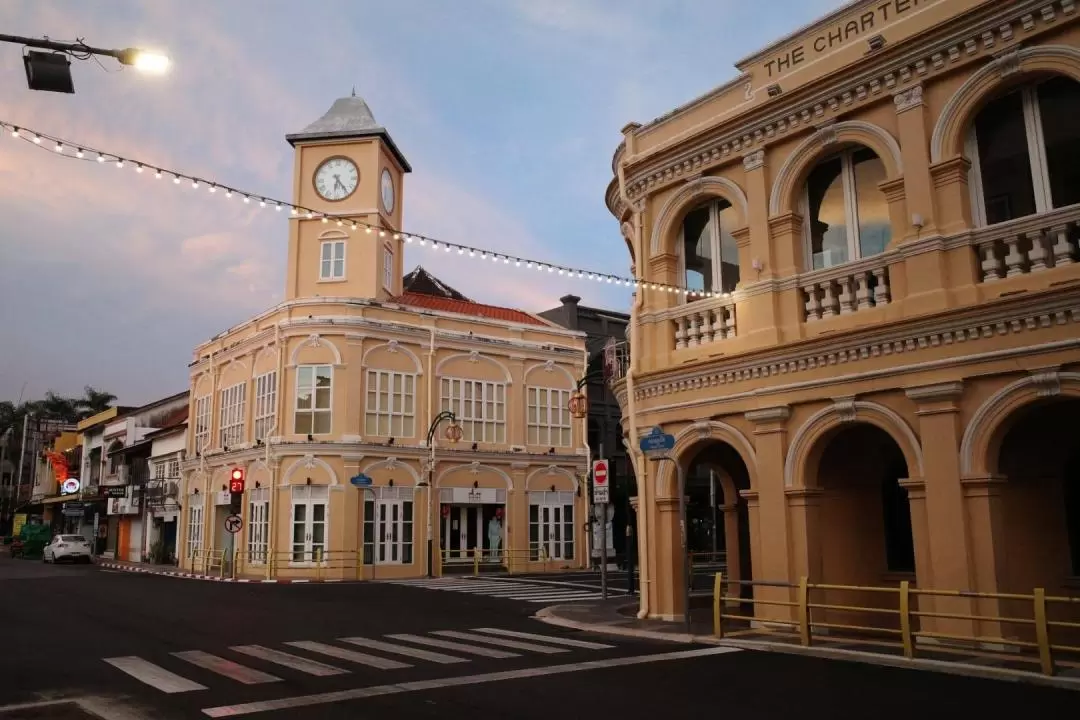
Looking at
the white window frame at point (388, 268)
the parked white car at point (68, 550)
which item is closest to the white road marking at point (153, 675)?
the white window frame at point (388, 268)

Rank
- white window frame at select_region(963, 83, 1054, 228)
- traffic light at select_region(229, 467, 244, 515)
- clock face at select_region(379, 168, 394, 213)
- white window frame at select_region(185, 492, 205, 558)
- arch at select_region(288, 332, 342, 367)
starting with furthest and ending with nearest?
white window frame at select_region(185, 492, 205, 558) → clock face at select_region(379, 168, 394, 213) → arch at select_region(288, 332, 342, 367) → traffic light at select_region(229, 467, 244, 515) → white window frame at select_region(963, 83, 1054, 228)

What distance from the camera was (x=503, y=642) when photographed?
43.0ft

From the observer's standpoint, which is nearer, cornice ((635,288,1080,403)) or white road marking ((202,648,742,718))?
white road marking ((202,648,742,718))

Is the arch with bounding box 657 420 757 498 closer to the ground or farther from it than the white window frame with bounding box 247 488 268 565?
farther from it

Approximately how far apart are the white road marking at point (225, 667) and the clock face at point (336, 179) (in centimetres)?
2335

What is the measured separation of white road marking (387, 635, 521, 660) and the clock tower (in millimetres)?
20496

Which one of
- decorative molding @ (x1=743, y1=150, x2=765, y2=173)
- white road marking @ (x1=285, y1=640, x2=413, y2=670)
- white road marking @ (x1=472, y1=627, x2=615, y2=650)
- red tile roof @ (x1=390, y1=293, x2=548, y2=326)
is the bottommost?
white road marking @ (x1=472, y1=627, x2=615, y2=650)

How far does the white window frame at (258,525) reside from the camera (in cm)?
3150

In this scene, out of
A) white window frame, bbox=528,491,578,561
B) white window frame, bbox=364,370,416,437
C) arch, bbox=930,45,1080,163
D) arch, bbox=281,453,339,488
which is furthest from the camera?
white window frame, bbox=528,491,578,561

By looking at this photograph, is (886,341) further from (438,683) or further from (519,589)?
(519,589)

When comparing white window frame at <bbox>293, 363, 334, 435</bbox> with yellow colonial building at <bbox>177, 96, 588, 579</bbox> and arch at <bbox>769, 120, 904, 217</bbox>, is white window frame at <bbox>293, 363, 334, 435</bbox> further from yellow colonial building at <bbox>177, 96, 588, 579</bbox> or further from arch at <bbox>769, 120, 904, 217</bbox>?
arch at <bbox>769, 120, 904, 217</bbox>

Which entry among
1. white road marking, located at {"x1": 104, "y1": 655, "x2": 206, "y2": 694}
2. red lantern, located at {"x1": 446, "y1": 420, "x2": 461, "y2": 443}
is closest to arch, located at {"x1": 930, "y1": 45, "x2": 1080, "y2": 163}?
white road marking, located at {"x1": 104, "y1": 655, "x2": 206, "y2": 694}

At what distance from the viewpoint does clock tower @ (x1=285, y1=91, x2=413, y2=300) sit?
32.6 meters

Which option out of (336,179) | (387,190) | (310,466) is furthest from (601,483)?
(336,179)
